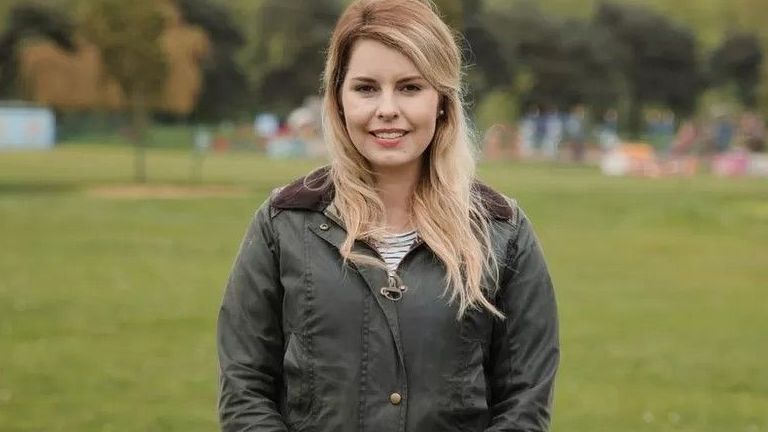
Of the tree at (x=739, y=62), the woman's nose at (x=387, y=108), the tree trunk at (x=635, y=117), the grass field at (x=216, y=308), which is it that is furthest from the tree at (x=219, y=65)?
the woman's nose at (x=387, y=108)

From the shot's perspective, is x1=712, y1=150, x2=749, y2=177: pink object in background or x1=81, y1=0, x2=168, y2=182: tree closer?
x1=81, y1=0, x2=168, y2=182: tree

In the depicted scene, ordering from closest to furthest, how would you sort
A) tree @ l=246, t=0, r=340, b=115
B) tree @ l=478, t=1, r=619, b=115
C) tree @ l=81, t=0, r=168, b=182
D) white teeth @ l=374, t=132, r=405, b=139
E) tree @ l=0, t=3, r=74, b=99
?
1. white teeth @ l=374, t=132, r=405, b=139
2. tree @ l=81, t=0, r=168, b=182
3. tree @ l=0, t=3, r=74, b=99
4. tree @ l=478, t=1, r=619, b=115
5. tree @ l=246, t=0, r=340, b=115

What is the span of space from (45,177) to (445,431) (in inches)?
1224

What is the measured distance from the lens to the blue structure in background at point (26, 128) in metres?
58.4

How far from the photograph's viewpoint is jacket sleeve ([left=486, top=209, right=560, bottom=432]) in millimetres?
2672

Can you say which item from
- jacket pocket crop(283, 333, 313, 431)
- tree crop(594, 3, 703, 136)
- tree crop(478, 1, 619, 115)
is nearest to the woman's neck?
jacket pocket crop(283, 333, 313, 431)

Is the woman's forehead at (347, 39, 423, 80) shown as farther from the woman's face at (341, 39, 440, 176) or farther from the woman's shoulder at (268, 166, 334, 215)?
the woman's shoulder at (268, 166, 334, 215)

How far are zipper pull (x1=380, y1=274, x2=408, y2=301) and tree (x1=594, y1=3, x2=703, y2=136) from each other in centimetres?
6155

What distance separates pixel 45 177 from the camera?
32.6 m

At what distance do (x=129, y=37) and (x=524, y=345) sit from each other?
26.9 metres

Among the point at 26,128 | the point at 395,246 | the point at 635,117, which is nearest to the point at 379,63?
the point at 395,246

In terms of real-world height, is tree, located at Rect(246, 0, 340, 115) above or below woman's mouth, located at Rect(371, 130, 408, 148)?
below

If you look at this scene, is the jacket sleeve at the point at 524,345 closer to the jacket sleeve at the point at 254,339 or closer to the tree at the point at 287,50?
the jacket sleeve at the point at 254,339

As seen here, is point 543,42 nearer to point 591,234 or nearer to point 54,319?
point 591,234
